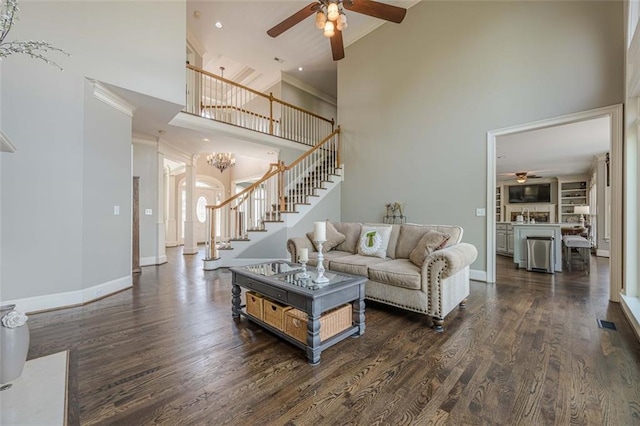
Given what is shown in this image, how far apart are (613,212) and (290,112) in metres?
6.69

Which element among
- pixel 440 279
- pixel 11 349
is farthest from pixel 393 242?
pixel 11 349

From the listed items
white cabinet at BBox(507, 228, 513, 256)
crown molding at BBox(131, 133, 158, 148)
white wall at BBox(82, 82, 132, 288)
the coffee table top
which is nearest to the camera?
the coffee table top

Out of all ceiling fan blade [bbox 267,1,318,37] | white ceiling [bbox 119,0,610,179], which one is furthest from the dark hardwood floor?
ceiling fan blade [bbox 267,1,318,37]

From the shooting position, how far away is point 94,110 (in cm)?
347

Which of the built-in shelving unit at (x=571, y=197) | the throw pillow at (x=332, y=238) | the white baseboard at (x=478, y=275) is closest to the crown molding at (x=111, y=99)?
the throw pillow at (x=332, y=238)

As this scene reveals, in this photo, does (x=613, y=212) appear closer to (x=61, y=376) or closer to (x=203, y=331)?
(x=203, y=331)

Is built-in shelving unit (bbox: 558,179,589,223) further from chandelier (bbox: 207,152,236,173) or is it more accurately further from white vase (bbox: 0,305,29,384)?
white vase (bbox: 0,305,29,384)

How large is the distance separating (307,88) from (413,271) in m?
7.57

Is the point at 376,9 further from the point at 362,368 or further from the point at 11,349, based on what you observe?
the point at 11,349

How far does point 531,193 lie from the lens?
1108cm

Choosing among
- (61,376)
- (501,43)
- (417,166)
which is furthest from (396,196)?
(61,376)

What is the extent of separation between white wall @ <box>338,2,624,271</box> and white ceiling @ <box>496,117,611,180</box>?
0.84 metres

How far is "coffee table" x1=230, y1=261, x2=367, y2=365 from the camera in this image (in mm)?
2023

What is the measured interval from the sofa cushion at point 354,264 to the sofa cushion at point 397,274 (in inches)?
4.0
